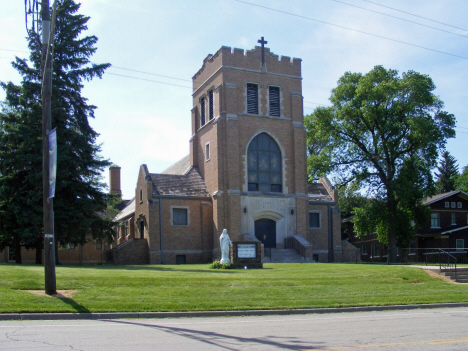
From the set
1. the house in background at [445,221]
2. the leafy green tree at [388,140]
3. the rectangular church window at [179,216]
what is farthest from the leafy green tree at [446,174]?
the rectangular church window at [179,216]

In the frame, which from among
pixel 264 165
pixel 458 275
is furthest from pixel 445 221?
pixel 458 275

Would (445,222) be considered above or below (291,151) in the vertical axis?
below

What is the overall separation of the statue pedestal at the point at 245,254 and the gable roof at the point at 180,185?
11393mm

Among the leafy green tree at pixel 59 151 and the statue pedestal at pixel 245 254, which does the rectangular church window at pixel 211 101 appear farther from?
the statue pedestal at pixel 245 254

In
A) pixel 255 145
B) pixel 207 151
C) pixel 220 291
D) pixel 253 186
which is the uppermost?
pixel 255 145

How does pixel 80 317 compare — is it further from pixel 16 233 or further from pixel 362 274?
pixel 16 233

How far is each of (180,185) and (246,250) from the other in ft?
41.3

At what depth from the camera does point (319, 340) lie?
946 cm

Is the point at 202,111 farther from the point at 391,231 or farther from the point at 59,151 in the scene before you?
the point at 391,231

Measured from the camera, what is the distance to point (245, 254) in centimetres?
2656

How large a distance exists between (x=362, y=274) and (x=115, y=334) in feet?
47.6

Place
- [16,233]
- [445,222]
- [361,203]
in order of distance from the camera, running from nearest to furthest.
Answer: [16,233] < [361,203] < [445,222]

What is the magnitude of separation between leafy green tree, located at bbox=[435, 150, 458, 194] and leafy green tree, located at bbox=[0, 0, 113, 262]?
181 ft

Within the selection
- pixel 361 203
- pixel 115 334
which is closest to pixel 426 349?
pixel 115 334
